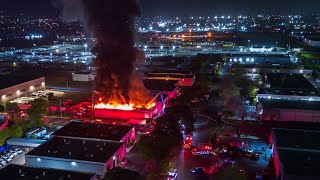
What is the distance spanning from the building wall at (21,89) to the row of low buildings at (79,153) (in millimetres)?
8752

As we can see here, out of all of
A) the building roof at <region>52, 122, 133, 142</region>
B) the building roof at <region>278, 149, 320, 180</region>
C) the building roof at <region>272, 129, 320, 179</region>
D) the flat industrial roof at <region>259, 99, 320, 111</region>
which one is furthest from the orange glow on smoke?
the building roof at <region>278, 149, 320, 180</region>

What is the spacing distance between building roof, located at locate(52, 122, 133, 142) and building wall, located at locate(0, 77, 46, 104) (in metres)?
8.33

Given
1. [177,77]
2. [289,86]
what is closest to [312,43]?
[289,86]

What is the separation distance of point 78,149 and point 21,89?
12428 mm

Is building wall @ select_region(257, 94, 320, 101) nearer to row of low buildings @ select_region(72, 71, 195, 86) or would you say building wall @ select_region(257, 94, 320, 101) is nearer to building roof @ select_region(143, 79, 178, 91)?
building roof @ select_region(143, 79, 178, 91)

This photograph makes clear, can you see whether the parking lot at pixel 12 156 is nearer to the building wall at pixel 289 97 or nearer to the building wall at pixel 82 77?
the building wall at pixel 289 97

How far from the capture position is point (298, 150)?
40.9 feet

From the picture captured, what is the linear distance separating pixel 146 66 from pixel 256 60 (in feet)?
37.6

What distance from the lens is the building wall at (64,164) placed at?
39.7 feet

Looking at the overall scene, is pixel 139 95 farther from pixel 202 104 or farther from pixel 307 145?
pixel 307 145

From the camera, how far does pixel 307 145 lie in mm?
12859

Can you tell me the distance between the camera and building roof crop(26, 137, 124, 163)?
1262cm

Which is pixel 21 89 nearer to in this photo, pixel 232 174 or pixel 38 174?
pixel 38 174

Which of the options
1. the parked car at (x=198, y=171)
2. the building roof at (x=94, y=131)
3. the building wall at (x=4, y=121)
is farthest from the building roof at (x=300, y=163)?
the building wall at (x=4, y=121)
